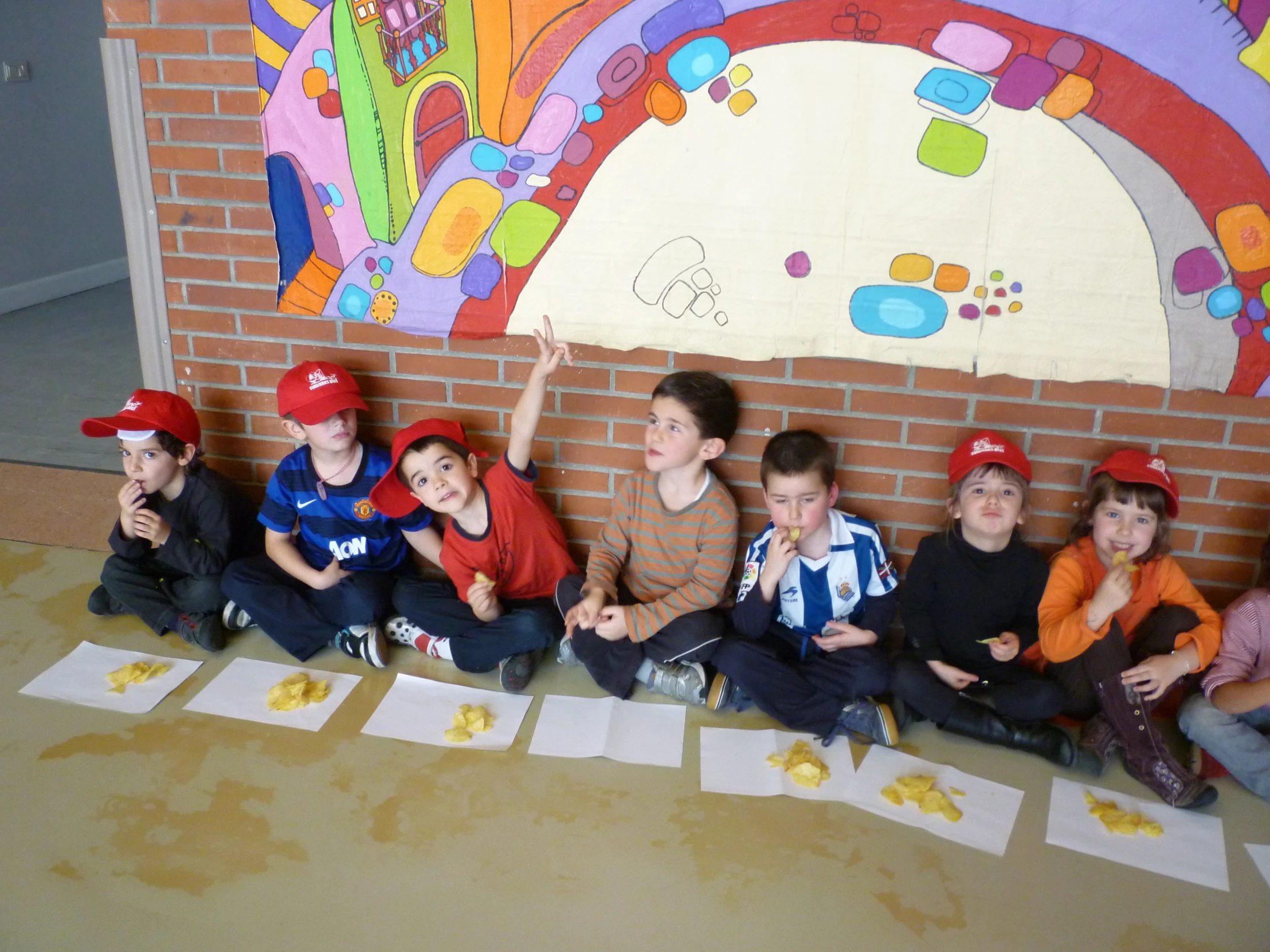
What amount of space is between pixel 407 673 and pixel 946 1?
227 cm

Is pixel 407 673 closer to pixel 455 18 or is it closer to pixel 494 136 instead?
pixel 494 136

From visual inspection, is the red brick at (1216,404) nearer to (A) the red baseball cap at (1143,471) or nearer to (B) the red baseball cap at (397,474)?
(A) the red baseball cap at (1143,471)

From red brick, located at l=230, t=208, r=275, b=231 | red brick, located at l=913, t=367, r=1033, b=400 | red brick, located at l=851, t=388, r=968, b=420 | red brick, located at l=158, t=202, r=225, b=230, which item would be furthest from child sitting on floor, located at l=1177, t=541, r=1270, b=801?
red brick, located at l=158, t=202, r=225, b=230

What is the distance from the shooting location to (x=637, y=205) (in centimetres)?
255

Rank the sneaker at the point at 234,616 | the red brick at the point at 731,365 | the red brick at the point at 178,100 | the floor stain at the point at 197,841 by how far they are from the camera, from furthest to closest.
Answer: the sneaker at the point at 234,616 < the red brick at the point at 178,100 < the red brick at the point at 731,365 < the floor stain at the point at 197,841

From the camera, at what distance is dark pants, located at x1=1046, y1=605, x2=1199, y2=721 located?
238cm

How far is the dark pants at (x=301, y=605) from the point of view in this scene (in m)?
2.75

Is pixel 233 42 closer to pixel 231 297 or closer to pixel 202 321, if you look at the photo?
pixel 231 297

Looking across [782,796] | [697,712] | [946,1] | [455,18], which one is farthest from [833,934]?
[455,18]

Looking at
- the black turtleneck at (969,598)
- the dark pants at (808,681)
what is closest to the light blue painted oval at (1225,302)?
the black turtleneck at (969,598)

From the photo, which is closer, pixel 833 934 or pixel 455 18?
pixel 833 934

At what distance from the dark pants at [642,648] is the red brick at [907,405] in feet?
2.41

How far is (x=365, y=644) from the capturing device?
273cm

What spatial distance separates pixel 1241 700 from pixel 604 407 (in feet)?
6.00
